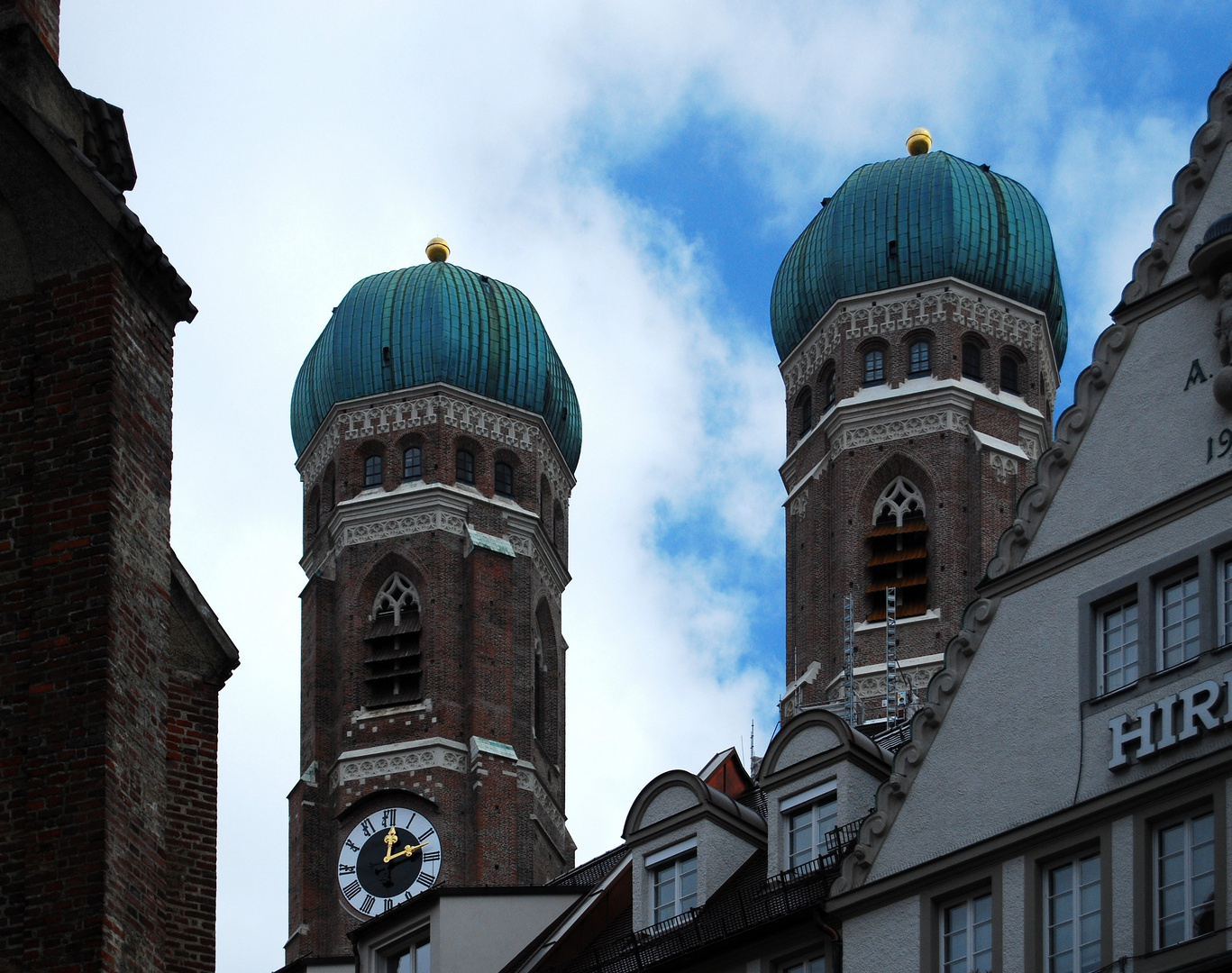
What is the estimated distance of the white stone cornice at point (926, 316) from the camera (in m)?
75.4

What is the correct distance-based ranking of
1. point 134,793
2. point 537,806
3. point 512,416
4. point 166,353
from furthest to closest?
1. point 512,416
2. point 537,806
3. point 166,353
4. point 134,793

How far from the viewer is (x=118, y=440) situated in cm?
1978

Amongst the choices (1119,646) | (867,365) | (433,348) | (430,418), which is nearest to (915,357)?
(867,365)

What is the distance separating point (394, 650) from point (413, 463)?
546 cm

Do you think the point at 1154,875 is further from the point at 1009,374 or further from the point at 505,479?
the point at 505,479

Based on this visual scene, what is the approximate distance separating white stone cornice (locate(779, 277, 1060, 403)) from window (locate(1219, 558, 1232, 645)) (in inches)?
2030

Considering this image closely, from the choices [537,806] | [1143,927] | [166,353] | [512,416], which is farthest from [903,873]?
[512,416]

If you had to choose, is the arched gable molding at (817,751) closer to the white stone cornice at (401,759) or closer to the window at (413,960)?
the window at (413,960)

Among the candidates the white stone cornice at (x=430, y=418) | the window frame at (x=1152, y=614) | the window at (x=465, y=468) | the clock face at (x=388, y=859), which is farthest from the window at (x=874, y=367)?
the window frame at (x=1152, y=614)

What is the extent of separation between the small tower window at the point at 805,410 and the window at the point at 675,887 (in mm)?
46245

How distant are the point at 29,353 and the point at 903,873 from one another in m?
9.09

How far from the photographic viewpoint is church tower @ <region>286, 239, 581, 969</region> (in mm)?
73875

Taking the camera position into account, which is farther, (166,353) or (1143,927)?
(1143,927)

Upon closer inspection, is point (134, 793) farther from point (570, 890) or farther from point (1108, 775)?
point (570, 890)
